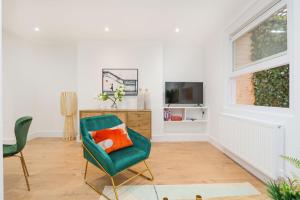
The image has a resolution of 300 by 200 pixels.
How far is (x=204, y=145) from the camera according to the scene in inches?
164

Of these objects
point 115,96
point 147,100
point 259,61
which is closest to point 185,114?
point 147,100

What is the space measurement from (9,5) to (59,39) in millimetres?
1438

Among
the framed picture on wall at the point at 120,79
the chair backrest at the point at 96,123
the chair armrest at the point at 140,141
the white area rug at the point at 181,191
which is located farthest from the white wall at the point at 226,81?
the chair backrest at the point at 96,123

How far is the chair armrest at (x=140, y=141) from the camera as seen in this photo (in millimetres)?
2425

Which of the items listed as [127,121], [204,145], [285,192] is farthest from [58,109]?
[285,192]

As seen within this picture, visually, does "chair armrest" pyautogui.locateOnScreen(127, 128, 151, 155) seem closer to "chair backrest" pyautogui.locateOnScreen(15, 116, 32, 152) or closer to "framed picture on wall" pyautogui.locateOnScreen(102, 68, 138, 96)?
"chair backrest" pyautogui.locateOnScreen(15, 116, 32, 152)

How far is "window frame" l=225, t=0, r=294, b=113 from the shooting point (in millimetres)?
2023

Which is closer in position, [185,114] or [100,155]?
[100,155]

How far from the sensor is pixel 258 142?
2.27m

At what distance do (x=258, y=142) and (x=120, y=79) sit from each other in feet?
10.7

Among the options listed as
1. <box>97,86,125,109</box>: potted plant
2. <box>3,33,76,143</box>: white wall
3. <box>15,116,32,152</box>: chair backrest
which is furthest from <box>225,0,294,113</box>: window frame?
<box>3,33,76,143</box>: white wall

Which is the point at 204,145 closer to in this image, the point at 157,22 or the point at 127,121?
the point at 127,121

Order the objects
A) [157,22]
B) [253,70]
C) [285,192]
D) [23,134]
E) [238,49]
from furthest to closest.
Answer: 1. [157,22]
2. [238,49]
3. [253,70]
4. [23,134]
5. [285,192]

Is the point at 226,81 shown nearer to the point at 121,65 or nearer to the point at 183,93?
the point at 183,93
